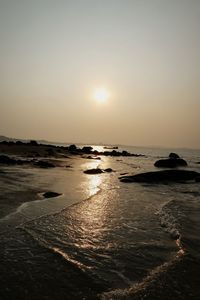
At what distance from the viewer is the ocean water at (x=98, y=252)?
19.1 ft

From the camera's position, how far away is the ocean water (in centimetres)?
584

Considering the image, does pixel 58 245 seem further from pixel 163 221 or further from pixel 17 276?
pixel 163 221

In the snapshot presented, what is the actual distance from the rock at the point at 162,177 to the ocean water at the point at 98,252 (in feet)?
38.3

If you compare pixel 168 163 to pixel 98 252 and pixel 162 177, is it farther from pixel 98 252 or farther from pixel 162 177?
pixel 98 252

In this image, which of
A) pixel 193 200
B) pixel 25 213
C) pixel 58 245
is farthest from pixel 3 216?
pixel 193 200

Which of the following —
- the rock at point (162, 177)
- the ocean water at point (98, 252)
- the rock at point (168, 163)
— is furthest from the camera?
the rock at point (168, 163)

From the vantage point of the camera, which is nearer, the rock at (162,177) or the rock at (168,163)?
the rock at (162,177)

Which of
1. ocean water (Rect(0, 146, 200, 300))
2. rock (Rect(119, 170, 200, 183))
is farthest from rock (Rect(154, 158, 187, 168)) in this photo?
ocean water (Rect(0, 146, 200, 300))

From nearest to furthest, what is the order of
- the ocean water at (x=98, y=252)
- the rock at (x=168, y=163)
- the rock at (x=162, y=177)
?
the ocean water at (x=98, y=252)
the rock at (x=162, y=177)
the rock at (x=168, y=163)

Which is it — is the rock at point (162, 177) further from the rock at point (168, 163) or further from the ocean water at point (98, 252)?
the rock at point (168, 163)

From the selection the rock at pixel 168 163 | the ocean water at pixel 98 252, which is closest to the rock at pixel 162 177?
the ocean water at pixel 98 252

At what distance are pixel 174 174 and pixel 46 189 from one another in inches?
568

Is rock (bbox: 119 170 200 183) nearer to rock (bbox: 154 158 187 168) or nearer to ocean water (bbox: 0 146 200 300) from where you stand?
ocean water (bbox: 0 146 200 300)

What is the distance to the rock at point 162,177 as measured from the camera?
25.8 metres
